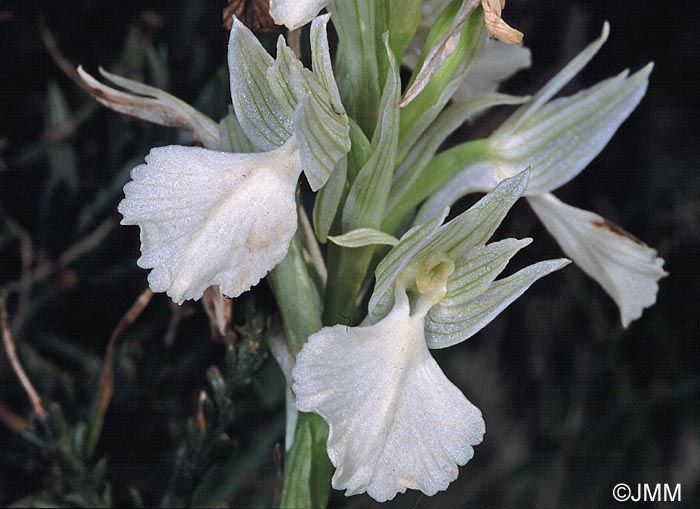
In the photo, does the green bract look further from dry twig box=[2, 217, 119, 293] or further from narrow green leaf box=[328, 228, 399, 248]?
dry twig box=[2, 217, 119, 293]

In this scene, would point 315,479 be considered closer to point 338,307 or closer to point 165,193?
point 338,307

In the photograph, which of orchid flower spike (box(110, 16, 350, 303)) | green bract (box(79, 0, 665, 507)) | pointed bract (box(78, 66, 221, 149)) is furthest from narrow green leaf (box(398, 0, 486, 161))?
pointed bract (box(78, 66, 221, 149))

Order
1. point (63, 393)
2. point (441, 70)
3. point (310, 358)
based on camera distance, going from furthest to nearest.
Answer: point (63, 393)
point (441, 70)
point (310, 358)

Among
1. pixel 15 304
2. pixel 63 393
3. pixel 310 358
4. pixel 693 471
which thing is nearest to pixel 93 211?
pixel 15 304

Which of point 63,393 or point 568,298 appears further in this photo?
point 568,298

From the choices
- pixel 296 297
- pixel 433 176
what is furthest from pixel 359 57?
pixel 296 297

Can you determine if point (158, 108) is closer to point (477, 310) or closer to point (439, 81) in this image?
point (439, 81)
